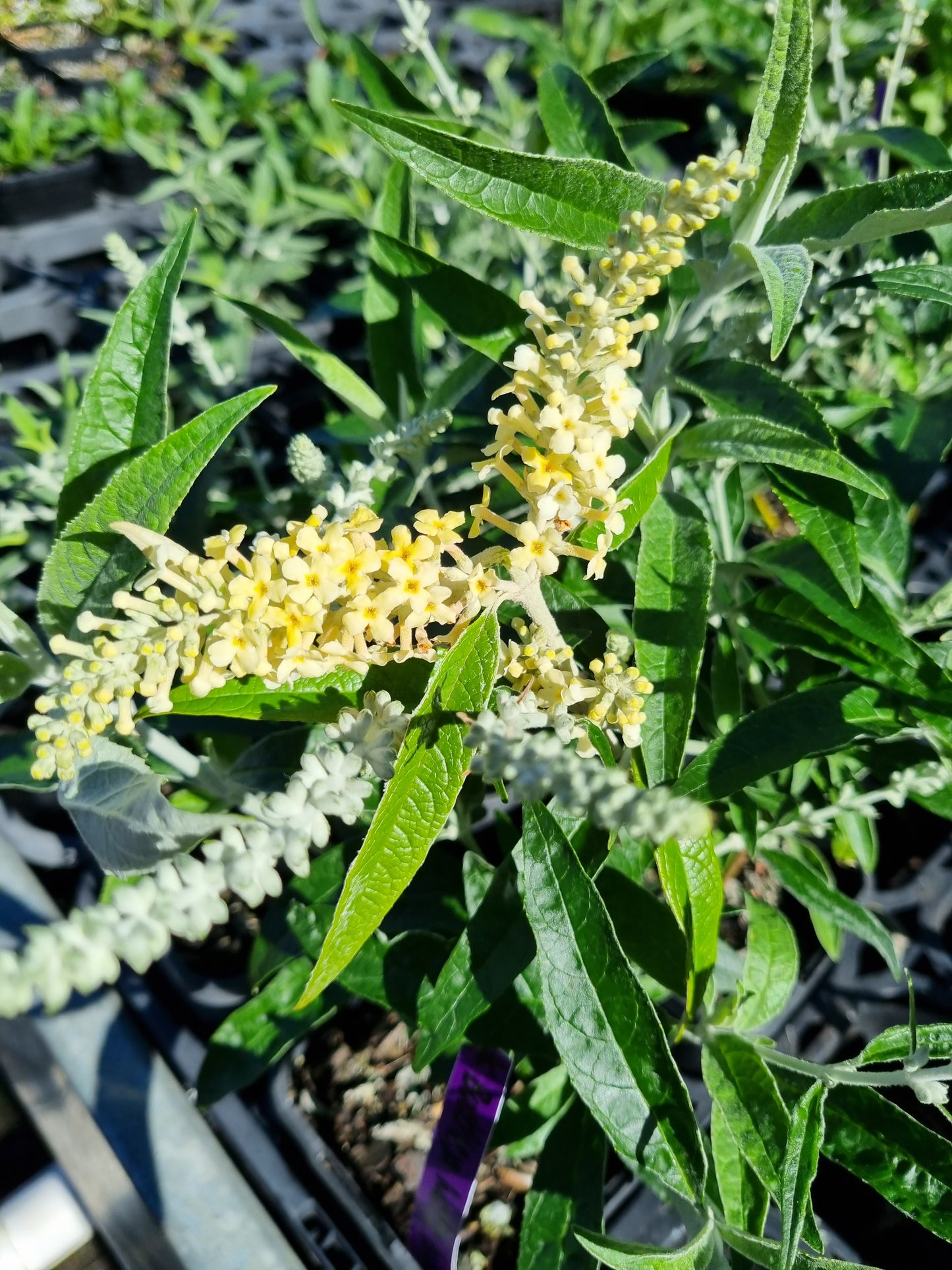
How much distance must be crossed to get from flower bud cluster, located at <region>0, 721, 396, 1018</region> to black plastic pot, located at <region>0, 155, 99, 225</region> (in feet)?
7.22

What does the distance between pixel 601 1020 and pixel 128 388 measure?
31.3 inches

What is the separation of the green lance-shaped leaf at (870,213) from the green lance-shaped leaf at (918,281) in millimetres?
93

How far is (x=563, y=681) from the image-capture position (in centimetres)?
79

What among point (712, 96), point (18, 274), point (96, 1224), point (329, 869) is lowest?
point (96, 1224)

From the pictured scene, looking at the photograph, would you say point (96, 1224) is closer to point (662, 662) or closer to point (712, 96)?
point (662, 662)

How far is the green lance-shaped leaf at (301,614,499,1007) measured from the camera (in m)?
0.71

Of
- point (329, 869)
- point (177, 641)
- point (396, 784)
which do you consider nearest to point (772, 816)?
point (329, 869)

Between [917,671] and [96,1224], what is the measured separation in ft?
3.94

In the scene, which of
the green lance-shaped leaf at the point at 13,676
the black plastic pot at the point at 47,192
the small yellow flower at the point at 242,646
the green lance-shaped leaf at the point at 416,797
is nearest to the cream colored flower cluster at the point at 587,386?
the green lance-shaped leaf at the point at 416,797

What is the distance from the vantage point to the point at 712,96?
2410 millimetres

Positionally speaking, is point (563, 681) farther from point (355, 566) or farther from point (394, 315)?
point (394, 315)

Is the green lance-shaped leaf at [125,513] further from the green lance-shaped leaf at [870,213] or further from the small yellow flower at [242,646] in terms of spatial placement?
the green lance-shaped leaf at [870,213]

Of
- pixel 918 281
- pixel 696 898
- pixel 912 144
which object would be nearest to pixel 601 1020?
pixel 696 898

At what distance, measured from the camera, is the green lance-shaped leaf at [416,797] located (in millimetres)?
714
